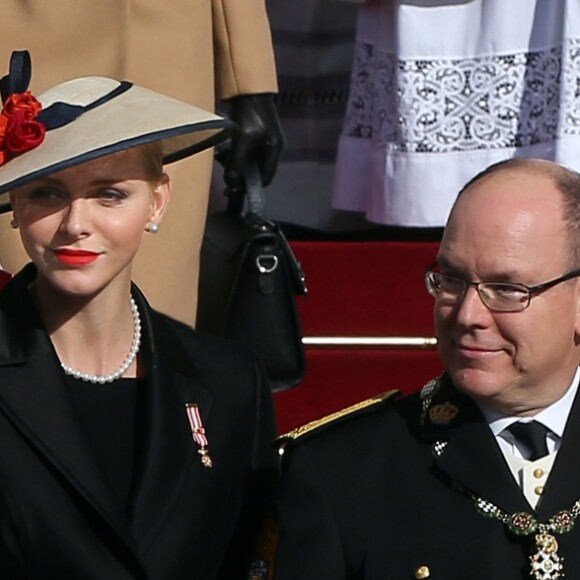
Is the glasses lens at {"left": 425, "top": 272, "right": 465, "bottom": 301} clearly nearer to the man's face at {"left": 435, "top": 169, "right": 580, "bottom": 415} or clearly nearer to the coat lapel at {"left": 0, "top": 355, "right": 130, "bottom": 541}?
the man's face at {"left": 435, "top": 169, "right": 580, "bottom": 415}

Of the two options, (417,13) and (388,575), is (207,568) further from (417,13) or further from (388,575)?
(417,13)

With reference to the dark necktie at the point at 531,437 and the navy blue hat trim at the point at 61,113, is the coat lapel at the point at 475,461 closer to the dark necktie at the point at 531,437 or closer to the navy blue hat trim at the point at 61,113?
the dark necktie at the point at 531,437

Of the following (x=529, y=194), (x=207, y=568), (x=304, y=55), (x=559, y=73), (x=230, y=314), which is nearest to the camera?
(x=529, y=194)

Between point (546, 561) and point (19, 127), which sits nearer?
point (546, 561)

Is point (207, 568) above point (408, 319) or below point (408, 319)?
above

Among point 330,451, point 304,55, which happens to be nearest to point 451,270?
point 330,451

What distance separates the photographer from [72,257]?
2.61 meters

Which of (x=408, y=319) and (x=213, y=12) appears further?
(x=408, y=319)

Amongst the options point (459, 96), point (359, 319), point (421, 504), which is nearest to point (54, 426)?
point (421, 504)

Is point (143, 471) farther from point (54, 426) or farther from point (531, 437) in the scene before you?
point (531, 437)

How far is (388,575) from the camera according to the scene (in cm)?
249

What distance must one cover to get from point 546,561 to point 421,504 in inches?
8.0

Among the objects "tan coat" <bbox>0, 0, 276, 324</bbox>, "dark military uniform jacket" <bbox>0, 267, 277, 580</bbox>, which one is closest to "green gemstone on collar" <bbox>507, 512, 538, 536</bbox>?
"dark military uniform jacket" <bbox>0, 267, 277, 580</bbox>

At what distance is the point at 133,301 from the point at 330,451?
0.46m
